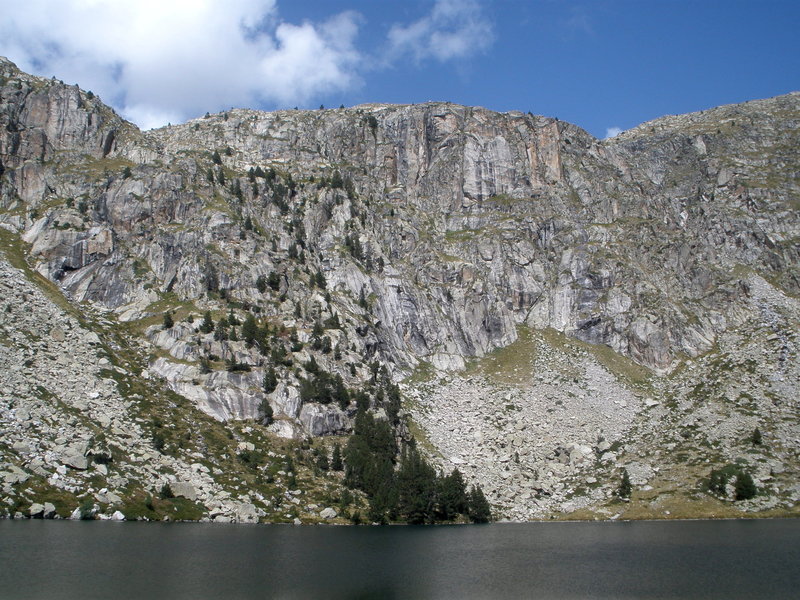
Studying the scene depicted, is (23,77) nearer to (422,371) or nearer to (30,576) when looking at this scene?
(422,371)

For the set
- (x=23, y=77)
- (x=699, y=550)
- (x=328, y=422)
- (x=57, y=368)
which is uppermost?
(x=23, y=77)

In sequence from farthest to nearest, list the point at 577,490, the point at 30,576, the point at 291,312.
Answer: the point at 291,312 < the point at 577,490 < the point at 30,576

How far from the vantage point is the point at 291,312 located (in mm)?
145000

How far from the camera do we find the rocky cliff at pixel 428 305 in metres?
123

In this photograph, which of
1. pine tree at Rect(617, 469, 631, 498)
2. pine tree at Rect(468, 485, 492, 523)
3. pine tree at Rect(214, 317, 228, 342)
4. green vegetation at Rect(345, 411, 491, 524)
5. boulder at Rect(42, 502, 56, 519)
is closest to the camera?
boulder at Rect(42, 502, 56, 519)

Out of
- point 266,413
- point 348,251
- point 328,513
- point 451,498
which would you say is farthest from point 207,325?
point 451,498

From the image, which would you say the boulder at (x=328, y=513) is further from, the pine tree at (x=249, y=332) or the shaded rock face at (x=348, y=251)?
the pine tree at (x=249, y=332)

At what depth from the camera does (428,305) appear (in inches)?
6983

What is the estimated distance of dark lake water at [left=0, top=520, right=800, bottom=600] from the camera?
47.4 meters

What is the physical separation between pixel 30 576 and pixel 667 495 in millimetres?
98479

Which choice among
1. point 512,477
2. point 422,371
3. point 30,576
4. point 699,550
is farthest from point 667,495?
point 30,576

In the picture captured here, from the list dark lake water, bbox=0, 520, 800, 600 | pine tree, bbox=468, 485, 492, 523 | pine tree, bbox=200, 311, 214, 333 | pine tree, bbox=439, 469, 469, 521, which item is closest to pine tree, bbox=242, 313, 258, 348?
pine tree, bbox=200, 311, 214, 333

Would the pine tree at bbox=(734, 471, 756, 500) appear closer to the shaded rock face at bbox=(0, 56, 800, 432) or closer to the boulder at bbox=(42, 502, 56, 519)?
the shaded rock face at bbox=(0, 56, 800, 432)

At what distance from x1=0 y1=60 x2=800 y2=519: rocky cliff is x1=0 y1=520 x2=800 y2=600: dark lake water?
35870 millimetres
